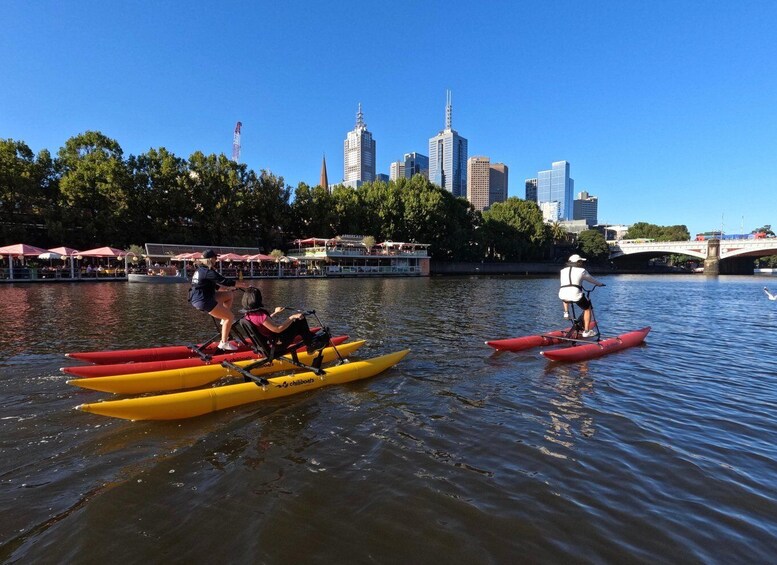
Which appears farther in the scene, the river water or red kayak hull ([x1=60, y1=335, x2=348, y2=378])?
red kayak hull ([x1=60, y1=335, x2=348, y2=378])

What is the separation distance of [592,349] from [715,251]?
117m

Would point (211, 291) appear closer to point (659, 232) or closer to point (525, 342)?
point (525, 342)

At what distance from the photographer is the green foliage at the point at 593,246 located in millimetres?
117625

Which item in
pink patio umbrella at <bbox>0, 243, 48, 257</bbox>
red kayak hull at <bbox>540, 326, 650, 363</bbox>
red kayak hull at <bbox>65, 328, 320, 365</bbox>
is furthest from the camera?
pink patio umbrella at <bbox>0, 243, 48, 257</bbox>

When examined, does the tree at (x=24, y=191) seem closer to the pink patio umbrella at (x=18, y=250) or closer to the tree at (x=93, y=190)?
the tree at (x=93, y=190)

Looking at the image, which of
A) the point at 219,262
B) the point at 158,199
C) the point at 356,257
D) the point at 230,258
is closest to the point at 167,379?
the point at 230,258

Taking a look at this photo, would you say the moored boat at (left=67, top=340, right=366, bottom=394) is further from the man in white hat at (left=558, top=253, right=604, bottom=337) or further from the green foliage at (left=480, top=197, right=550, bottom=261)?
the green foliage at (left=480, top=197, right=550, bottom=261)

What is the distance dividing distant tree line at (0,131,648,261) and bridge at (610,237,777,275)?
161ft

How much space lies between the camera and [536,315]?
21078 mm

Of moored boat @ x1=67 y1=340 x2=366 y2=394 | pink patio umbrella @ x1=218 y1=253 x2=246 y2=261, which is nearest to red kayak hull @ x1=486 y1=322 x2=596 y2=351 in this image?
moored boat @ x1=67 y1=340 x2=366 y2=394

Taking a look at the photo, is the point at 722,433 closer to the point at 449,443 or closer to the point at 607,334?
the point at 449,443

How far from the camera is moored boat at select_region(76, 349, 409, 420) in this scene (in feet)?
19.6

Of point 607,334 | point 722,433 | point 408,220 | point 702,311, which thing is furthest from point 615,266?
point 722,433

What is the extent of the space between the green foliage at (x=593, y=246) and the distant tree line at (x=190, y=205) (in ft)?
131
